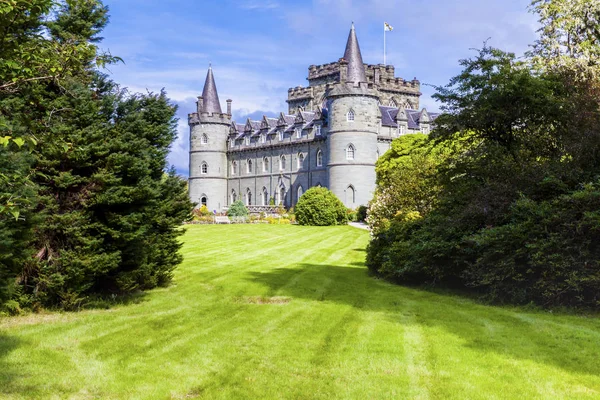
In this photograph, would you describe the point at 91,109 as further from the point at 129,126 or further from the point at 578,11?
the point at 578,11

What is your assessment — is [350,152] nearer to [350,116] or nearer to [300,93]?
[350,116]

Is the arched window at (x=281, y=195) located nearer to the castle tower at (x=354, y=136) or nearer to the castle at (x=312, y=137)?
the castle at (x=312, y=137)

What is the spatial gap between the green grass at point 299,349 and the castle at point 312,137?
42009mm

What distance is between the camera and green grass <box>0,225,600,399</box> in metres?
6.93

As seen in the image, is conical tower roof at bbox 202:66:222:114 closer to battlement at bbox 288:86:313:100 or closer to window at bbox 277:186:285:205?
battlement at bbox 288:86:313:100

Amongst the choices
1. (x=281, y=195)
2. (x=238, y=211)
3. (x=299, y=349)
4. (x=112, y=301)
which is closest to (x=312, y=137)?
(x=281, y=195)

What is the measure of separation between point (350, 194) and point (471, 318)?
145 ft

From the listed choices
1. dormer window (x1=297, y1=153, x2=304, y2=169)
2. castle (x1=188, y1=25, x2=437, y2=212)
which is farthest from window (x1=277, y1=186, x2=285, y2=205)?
dormer window (x1=297, y1=153, x2=304, y2=169)

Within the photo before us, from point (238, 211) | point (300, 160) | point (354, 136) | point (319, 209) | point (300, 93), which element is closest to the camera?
point (319, 209)

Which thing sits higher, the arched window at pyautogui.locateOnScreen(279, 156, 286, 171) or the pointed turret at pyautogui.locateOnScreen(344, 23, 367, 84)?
the pointed turret at pyautogui.locateOnScreen(344, 23, 367, 84)

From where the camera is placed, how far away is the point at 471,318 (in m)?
10.9

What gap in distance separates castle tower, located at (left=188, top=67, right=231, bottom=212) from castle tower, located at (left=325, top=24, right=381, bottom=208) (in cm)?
2191

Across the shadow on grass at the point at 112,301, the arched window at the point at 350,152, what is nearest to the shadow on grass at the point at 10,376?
the shadow on grass at the point at 112,301

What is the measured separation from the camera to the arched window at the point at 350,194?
180 ft
